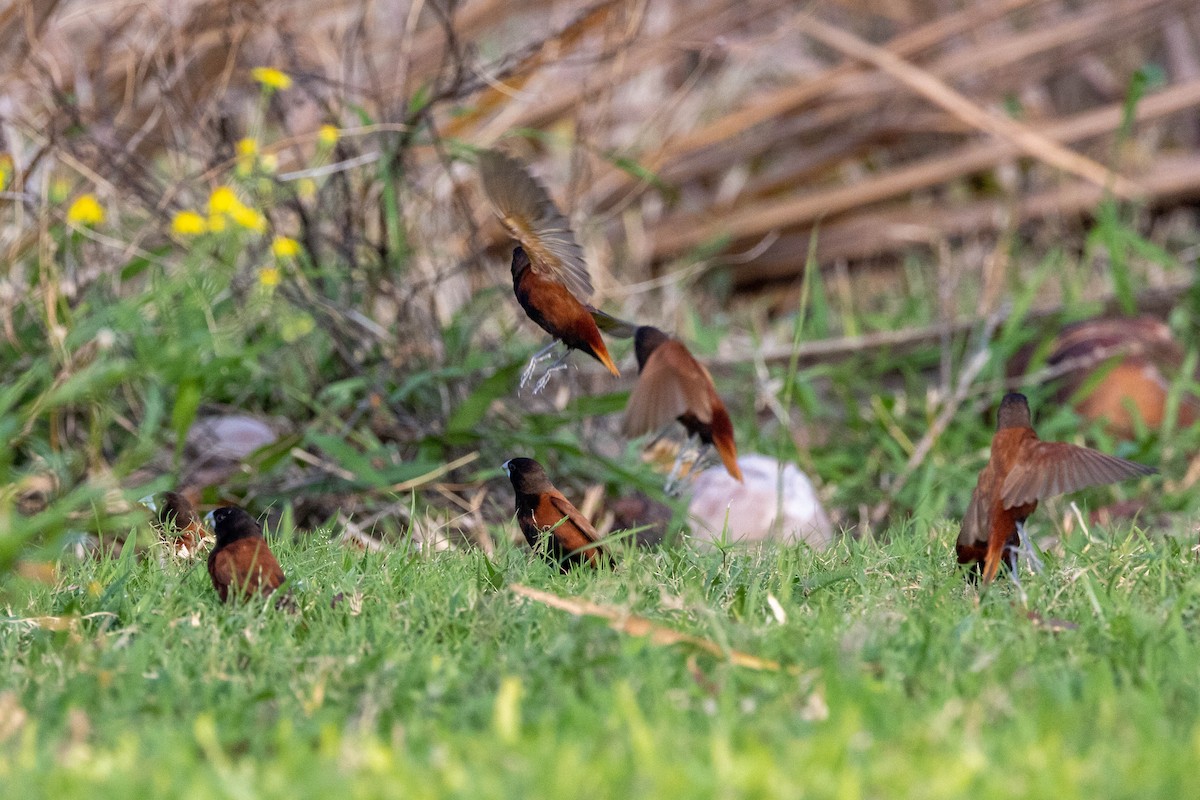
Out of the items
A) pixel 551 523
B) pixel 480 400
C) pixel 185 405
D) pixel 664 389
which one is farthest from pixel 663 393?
pixel 185 405

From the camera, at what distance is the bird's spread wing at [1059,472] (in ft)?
9.55

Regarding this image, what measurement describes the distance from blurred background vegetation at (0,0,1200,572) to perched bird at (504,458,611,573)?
0.27m

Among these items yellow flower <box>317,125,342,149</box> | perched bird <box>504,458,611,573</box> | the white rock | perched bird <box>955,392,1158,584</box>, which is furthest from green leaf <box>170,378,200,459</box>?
perched bird <box>955,392,1158,584</box>

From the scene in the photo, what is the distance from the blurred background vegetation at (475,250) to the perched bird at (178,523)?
19 cm

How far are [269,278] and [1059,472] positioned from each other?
2.82 m

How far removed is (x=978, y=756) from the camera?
73.1 inches

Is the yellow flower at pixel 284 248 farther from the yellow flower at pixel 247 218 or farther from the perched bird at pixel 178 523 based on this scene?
the perched bird at pixel 178 523

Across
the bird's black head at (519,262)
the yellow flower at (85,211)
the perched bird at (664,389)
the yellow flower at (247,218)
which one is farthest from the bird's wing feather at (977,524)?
the yellow flower at (85,211)

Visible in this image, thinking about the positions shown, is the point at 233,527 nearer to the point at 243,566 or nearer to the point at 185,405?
the point at 243,566

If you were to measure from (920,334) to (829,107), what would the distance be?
2204mm

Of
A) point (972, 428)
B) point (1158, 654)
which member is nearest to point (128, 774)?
point (1158, 654)

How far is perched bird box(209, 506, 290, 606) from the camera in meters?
2.81

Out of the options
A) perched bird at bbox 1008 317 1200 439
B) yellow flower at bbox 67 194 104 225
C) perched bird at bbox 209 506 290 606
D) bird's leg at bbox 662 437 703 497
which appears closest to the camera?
perched bird at bbox 209 506 290 606

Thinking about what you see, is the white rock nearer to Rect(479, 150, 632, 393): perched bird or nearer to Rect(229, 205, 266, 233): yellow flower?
Rect(479, 150, 632, 393): perched bird
